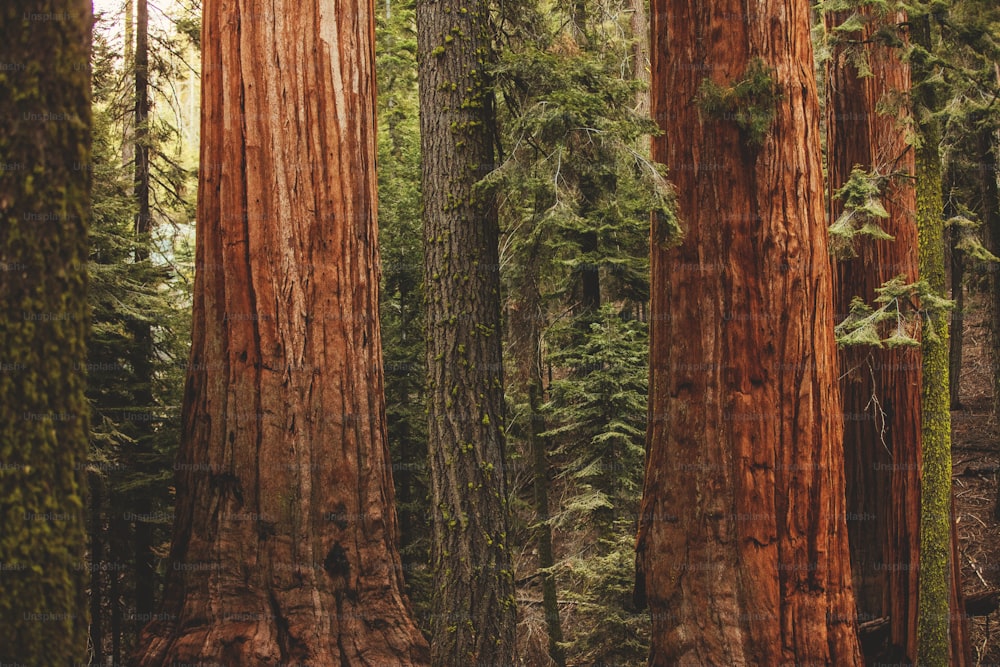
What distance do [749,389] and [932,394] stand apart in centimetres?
191

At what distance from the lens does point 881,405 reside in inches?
325

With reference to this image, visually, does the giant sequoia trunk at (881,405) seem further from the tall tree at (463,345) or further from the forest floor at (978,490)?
the tall tree at (463,345)

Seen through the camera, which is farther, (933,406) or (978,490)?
(978,490)

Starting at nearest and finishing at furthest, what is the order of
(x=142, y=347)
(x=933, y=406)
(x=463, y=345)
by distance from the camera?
(x=933, y=406) < (x=463, y=345) < (x=142, y=347)

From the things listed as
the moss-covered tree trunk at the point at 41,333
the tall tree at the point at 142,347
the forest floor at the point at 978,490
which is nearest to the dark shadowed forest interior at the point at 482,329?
the moss-covered tree trunk at the point at 41,333

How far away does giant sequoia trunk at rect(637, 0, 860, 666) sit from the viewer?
445 centimetres

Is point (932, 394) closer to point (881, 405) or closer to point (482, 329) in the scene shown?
point (881, 405)

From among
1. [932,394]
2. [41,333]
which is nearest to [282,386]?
[41,333]

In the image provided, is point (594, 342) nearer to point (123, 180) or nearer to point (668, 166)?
point (668, 166)

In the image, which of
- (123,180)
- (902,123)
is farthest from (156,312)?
(902,123)

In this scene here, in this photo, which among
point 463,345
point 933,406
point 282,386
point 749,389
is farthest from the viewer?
point 463,345

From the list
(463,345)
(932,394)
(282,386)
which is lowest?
(932,394)

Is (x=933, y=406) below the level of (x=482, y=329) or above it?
below

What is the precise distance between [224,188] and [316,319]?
727mm
